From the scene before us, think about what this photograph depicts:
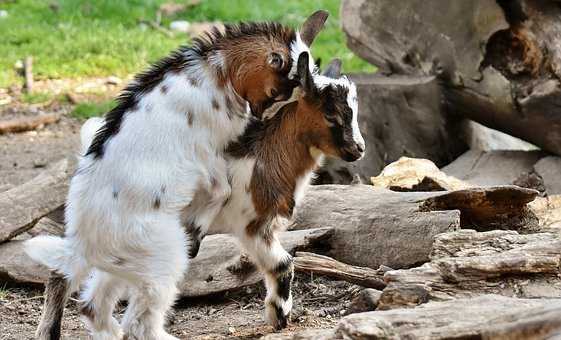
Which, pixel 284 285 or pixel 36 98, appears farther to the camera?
pixel 36 98

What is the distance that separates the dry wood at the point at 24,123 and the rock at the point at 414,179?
12.8ft

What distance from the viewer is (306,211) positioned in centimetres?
629

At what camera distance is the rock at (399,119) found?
8172 millimetres

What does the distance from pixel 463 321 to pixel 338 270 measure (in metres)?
1.57

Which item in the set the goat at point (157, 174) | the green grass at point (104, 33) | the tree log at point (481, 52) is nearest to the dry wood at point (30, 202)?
the goat at point (157, 174)

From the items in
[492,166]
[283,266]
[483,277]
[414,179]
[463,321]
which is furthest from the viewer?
[492,166]

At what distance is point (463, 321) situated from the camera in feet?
13.1

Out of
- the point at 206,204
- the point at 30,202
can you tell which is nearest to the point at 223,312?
the point at 206,204

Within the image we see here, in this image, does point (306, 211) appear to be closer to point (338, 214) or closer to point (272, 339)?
point (338, 214)

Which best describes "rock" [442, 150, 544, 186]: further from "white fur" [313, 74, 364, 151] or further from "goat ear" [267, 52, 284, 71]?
"goat ear" [267, 52, 284, 71]

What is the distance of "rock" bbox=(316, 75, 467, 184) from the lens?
8172 millimetres

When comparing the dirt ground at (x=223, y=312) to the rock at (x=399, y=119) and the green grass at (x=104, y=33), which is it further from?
the green grass at (x=104, y=33)

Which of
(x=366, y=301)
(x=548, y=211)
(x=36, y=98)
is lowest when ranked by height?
(x=36, y=98)

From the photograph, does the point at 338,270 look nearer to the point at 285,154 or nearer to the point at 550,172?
the point at 285,154
